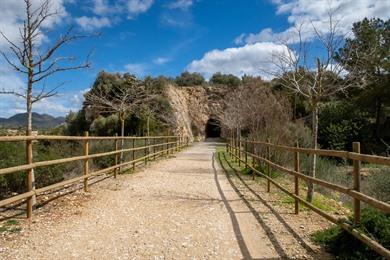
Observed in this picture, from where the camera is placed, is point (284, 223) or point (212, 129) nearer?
point (284, 223)

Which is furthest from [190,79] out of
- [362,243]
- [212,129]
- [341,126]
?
[362,243]

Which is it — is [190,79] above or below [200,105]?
above

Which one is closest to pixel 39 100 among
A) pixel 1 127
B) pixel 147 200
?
pixel 147 200

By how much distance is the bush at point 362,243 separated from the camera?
4281 mm

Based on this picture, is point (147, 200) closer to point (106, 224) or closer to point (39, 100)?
point (106, 224)

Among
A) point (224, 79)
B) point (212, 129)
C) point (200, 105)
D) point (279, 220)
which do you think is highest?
point (224, 79)

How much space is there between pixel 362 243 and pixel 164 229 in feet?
9.30

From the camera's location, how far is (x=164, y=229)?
5.92 metres

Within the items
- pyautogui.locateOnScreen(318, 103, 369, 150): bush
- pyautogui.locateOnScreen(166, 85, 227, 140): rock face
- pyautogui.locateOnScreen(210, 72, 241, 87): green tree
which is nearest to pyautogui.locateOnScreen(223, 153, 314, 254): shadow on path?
pyautogui.locateOnScreen(318, 103, 369, 150): bush

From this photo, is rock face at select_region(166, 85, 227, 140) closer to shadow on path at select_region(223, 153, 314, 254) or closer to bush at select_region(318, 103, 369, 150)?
bush at select_region(318, 103, 369, 150)

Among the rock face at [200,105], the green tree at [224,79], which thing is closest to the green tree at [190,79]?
the green tree at [224,79]

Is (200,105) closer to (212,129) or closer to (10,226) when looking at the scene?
(212,129)

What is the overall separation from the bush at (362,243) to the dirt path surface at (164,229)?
244mm

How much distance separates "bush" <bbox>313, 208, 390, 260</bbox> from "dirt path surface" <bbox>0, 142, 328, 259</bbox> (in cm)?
24
